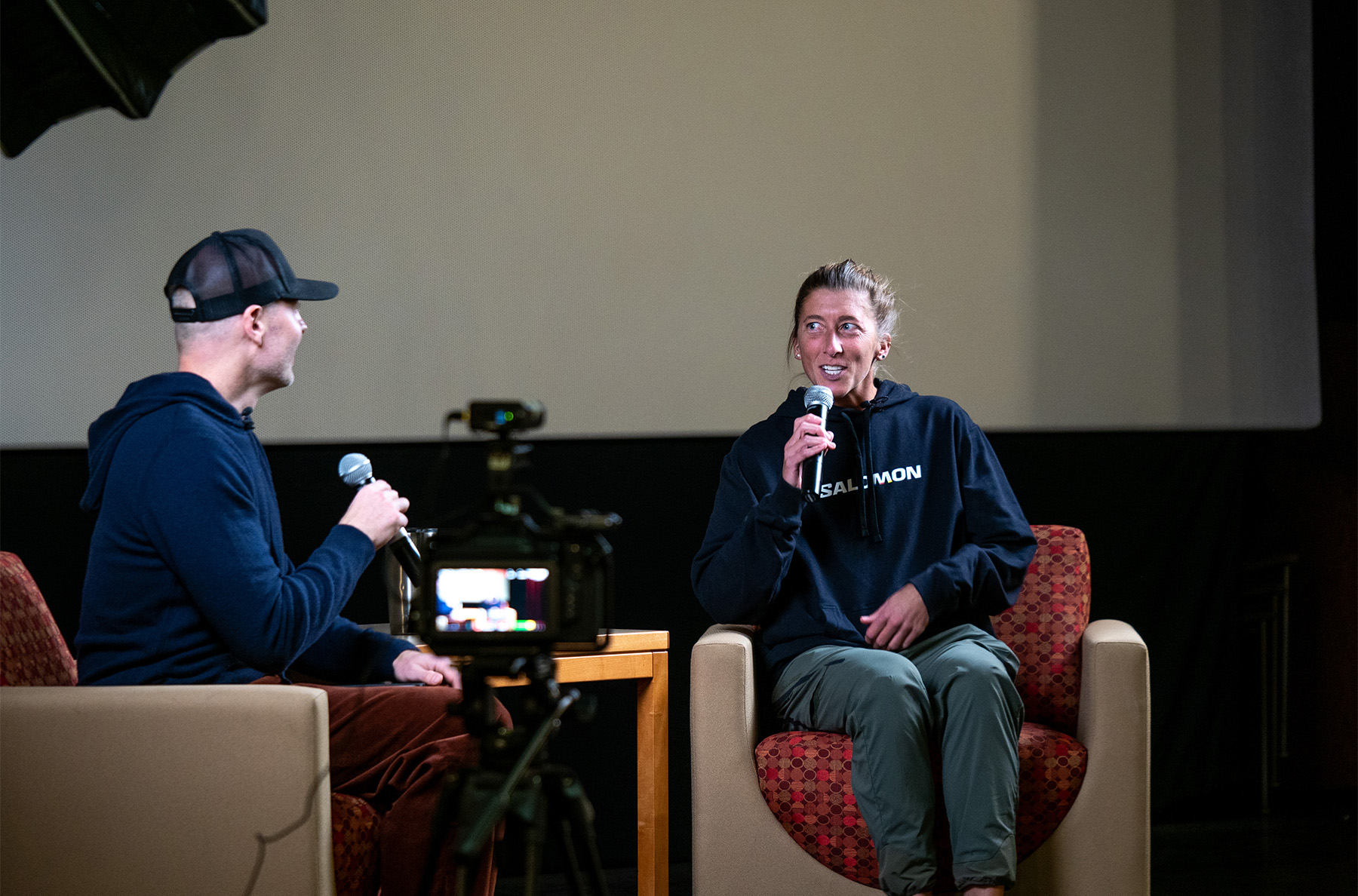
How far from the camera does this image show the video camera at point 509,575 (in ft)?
4.08

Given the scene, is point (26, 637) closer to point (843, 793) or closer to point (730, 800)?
point (730, 800)

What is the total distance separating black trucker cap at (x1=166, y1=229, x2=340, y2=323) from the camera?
1.81 meters

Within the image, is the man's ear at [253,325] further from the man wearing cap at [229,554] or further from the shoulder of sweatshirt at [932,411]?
the shoulder of sweatshirt at [932,411]

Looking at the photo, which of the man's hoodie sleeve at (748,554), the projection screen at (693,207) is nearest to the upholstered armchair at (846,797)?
the man's hoodie sleeve at (748,554)

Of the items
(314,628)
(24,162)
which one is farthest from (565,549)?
(24,162)

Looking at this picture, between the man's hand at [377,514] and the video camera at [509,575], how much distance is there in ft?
1.63

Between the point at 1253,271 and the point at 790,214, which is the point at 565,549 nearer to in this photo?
the point at 790,214

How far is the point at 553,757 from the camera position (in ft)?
9.62

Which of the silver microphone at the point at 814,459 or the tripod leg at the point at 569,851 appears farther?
the silver microphone at the point at 814,459

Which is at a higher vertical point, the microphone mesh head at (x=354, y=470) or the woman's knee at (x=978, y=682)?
the microphone mesh head at (x=354, y=470)

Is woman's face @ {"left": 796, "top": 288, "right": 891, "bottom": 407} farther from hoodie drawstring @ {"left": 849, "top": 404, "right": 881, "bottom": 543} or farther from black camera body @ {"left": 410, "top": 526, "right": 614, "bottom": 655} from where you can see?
black camera body @ {"left": 410, "top": 526, "right": 614, "bottom": 655}

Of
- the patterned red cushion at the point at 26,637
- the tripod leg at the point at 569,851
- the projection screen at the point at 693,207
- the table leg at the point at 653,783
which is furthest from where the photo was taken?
the projection screen at the point at 693,207

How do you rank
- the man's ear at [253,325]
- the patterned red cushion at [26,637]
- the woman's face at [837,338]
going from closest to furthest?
1. the patterned red cushion at [26,637]
2. the man's ear at [253,325]
3. the woman's face at [837,338]

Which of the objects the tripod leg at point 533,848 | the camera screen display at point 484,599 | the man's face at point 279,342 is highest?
the man's face at point 279,342
